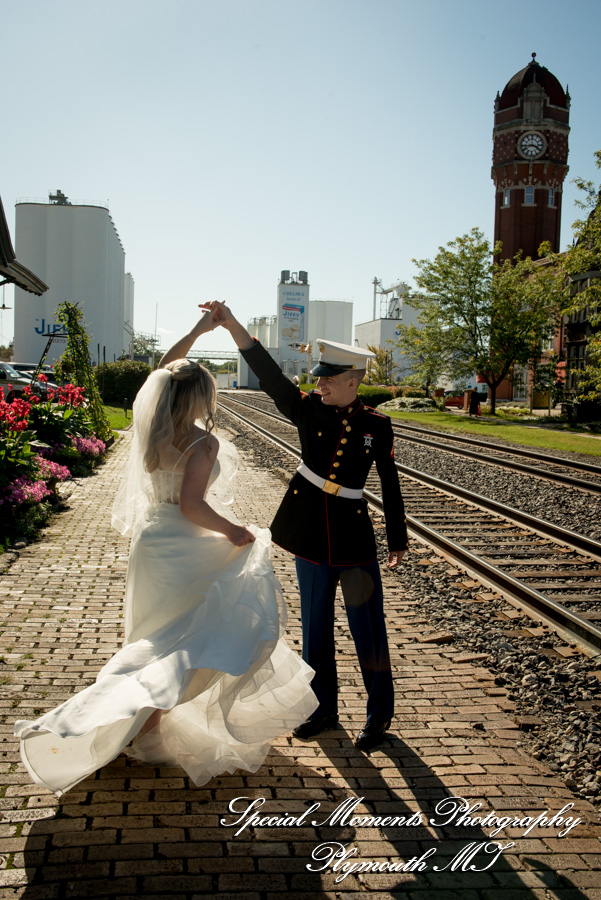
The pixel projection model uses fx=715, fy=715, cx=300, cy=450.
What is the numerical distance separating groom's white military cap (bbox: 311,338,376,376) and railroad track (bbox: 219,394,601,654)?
2985 millimetres

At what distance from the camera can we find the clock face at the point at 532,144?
5559 centimetres

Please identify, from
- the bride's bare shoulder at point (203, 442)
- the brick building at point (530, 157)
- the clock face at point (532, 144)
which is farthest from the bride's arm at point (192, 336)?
the clock face at point (532, 144)

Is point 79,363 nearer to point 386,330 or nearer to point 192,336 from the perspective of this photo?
point 192,336

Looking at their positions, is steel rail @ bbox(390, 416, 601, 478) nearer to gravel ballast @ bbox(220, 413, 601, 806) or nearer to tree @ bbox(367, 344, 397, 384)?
gravel ballast @ bbox(220, 413, 601, 806)

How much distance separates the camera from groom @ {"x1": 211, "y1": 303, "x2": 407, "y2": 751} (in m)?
3.76

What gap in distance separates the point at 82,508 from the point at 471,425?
829 inches

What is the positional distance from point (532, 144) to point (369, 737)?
6043 centimetres

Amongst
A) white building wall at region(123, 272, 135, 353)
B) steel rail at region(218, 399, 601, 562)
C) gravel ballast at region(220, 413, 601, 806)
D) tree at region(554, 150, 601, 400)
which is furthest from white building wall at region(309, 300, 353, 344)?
gravel ballast at region(220, 413, 601, 806)

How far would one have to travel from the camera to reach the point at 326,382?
378cm

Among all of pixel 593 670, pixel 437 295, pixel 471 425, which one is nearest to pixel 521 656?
pixel 593 670

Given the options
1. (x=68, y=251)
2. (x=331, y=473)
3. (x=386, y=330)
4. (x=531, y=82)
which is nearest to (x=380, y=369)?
(x=531, y=82)

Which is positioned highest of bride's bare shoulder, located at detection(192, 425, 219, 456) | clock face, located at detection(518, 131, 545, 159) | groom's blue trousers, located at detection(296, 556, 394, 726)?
clock face, located at detection(518, 131, 545, 159)

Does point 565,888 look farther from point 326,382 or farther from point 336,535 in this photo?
point 326,382

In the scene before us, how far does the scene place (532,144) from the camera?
5566 centimetres
